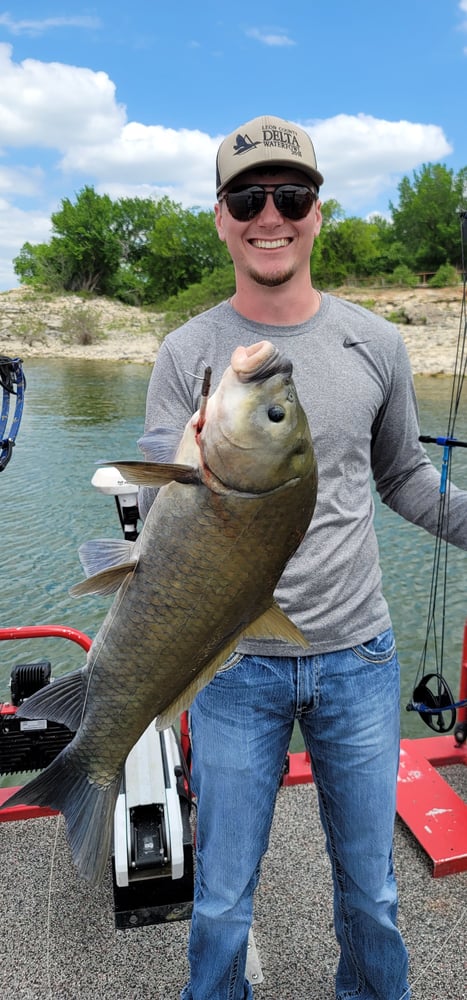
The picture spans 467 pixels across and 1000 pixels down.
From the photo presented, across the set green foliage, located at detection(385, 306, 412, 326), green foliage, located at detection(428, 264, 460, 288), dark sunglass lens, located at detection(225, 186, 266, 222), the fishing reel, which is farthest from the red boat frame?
green foliage, located at detection(428, 264, 460, 288)

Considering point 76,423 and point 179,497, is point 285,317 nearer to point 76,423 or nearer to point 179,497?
point 179,497

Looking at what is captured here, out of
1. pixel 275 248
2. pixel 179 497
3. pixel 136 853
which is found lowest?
pixel 136 853

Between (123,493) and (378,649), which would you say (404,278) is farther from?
(378,649)

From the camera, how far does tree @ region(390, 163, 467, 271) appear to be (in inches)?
2066

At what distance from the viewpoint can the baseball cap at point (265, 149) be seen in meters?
2.16

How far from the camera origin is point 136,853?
2785 millimetres

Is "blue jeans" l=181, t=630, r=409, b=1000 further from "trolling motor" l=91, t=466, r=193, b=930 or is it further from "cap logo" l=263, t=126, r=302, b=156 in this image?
"cap logo" l=263, t=126, r=302, b=156

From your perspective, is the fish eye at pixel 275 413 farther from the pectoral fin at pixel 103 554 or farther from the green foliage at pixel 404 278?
the green foliage at pixel 404 278

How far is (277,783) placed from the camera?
219 centimetres

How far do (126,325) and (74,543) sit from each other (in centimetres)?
4366

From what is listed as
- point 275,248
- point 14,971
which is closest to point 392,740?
point 275,248

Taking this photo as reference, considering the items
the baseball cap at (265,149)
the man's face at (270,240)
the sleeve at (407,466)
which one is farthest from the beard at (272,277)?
the sleeve at (407,466)

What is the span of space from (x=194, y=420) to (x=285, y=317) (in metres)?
0.79

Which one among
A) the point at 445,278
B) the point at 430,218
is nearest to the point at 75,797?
the point at 445,278
